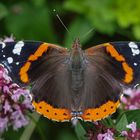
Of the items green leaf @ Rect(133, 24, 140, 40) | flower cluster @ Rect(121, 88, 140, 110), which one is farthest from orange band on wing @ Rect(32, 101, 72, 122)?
green leaf @ Rect(133, 24, 140, 40)

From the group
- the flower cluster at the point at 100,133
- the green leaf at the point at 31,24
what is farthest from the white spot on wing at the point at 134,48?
the green leaf at the point at 31,24

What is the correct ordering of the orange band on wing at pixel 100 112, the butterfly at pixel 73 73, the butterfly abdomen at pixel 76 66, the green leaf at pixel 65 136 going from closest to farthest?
1. the orange band on wing at pixel 100 112
2. the butterfly at pixel 73 73
3. the butterfly abdomen at pixel 76 66
4. the green leaf at pixel 65 136

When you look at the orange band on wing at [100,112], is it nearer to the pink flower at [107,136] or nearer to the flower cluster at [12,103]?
the pink flower at [107,136]

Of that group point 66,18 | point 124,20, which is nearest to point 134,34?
point 124,20

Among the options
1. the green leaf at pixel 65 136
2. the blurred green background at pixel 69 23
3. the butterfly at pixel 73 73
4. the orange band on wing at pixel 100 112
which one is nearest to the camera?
the orange band on wing at pixel 100 112

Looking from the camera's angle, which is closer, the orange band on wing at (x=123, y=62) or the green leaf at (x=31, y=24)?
the orange band on wing at (x=123, y=62)

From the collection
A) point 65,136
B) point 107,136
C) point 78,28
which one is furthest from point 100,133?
point 78,28
